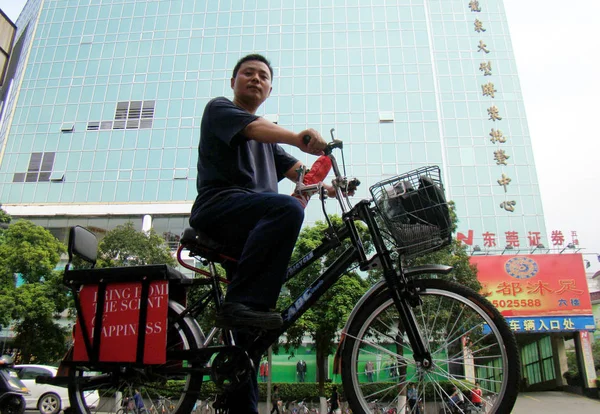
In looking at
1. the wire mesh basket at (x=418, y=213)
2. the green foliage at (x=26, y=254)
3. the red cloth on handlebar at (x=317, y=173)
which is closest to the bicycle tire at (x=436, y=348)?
the wire mesh basket at (x=418, y=213)

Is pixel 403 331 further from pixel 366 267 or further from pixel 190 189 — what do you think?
pixel 190 189

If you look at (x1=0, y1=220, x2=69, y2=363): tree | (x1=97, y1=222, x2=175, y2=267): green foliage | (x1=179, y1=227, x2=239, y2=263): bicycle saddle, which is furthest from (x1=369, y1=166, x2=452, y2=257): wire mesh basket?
(x1=0, y1=220, x2=69, y2=363): tree

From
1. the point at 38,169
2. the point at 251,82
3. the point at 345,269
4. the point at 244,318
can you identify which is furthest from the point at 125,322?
the point at 38,169

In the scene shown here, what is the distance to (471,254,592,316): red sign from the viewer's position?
20844 millimetres

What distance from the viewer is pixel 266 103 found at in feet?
100

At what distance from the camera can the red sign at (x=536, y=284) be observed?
2084cm

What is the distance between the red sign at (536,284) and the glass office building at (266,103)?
15.5 feet

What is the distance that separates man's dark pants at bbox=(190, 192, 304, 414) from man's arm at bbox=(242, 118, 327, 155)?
0.27 m

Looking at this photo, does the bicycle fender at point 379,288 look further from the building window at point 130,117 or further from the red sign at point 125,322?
the building window at point 130,117

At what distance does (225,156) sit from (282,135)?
412 mm

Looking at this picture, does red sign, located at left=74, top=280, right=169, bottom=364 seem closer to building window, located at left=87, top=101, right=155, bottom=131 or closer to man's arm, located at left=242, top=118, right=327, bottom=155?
man's arm, located at left=242, top=118, right=327, bottom=155

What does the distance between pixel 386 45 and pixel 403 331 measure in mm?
33403

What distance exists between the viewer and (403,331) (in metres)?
2.16

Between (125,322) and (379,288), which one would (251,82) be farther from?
(125,322)
